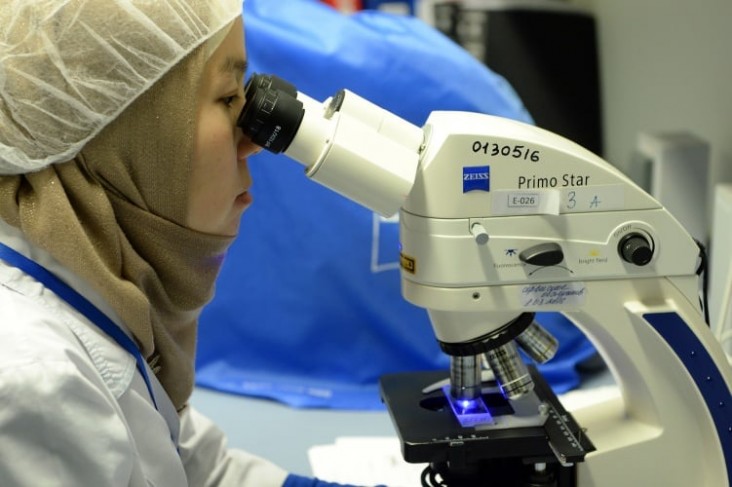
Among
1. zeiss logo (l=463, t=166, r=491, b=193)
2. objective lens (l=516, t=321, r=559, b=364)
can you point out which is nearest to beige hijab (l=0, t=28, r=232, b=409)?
zeiss logo (l=463, t=166, r=491, b=193)

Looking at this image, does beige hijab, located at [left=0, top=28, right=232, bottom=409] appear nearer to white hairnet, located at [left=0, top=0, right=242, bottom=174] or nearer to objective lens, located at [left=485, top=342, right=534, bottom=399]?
white hairnet, located at [left=0, top=0, right=242, bottom=174]

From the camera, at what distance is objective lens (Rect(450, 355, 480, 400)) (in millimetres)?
944

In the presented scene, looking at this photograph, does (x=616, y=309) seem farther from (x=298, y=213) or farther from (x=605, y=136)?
(x=605, y=136)

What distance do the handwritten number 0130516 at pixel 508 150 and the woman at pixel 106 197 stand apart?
240 mm

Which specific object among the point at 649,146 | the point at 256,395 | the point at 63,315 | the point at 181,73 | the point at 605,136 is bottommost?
the point at 256,395

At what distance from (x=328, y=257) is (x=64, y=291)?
81 cm

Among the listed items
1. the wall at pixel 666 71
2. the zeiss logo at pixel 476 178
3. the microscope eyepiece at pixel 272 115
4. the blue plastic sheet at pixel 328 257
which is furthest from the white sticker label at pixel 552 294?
the wall at pixel 666 71

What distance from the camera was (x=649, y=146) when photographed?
5.56 feet

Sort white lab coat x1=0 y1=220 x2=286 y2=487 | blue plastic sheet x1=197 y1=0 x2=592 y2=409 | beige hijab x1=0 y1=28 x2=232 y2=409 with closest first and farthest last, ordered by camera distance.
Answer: white lab coat x1=0 y1=220 x2=286 y2=487 → beige hijab x1=0 y1=28 x2=232 y2=409 → blue plastic sheet x1=197 y1=0 x2=592 y2=409

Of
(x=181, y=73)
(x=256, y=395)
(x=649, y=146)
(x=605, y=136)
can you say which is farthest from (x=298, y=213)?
(x=605, y=136)

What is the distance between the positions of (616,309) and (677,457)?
0.19 m

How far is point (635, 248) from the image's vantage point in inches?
34.4

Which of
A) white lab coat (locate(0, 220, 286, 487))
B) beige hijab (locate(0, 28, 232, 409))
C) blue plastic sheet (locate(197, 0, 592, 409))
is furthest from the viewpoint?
blue plastic sheet (locate(197, 0, 592, 409))

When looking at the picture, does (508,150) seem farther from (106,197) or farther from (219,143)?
(106,197)
